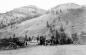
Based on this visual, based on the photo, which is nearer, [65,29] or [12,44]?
[12,44]

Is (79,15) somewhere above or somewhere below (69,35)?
above

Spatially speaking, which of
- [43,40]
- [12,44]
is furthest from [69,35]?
[12,44]

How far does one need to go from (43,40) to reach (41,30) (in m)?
26.8

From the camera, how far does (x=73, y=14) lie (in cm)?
15088

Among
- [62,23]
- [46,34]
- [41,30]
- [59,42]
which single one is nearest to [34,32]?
[41,30]

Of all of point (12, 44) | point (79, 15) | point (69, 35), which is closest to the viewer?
point (12, 44)

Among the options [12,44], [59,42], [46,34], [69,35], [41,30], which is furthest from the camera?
[41,30]

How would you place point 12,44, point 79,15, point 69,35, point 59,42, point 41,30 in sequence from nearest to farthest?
point 12,44, point 59,42, point 69,35, point 41,30, point 79,15

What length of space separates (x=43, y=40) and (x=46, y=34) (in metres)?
16.4

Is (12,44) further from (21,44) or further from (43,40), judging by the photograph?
(43,40)

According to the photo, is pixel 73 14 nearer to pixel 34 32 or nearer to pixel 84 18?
pixel 84 18

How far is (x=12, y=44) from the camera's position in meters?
96.4

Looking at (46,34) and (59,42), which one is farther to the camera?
(46,34)

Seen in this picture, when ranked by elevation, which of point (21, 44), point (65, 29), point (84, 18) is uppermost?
point (84, 18)
